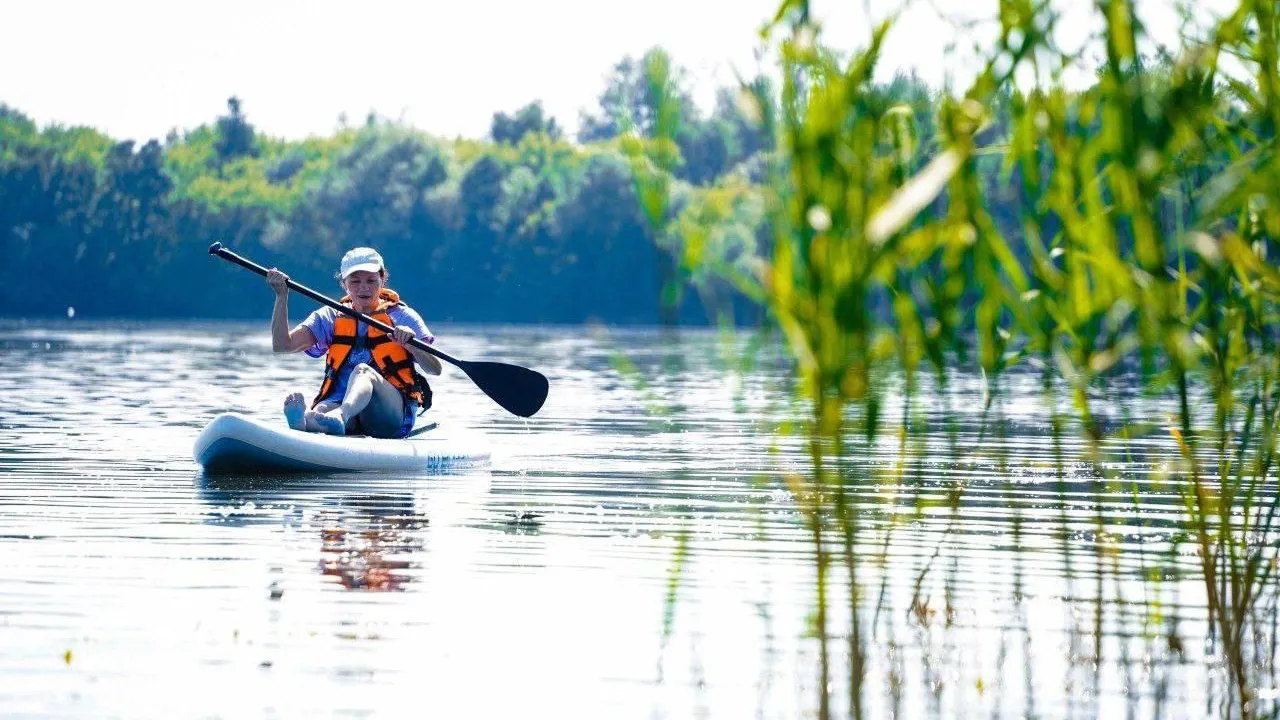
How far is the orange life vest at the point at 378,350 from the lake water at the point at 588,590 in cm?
73

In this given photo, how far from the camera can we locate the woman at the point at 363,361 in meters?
11.7

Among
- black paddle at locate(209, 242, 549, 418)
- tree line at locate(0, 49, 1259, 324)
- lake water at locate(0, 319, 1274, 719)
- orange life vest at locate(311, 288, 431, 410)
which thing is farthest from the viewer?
tree line at locate(0, 49, 1259, 324)

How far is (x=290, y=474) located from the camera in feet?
37.9

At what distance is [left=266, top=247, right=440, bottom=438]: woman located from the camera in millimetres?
11664

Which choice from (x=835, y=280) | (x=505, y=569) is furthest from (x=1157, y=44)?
(x=505, y=569)

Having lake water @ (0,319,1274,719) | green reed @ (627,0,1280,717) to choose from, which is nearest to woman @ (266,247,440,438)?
lake water @ (0,319,1274,719)

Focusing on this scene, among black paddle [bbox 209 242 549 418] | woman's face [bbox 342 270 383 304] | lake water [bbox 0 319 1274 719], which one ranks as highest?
woman's face [bbox 342 270 383 304]

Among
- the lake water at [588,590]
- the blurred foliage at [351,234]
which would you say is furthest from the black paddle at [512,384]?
the blurred foliage at [351,234]

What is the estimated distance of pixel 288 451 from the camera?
11.4 metres

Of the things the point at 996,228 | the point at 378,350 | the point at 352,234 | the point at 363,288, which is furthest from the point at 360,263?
the point at 352,234

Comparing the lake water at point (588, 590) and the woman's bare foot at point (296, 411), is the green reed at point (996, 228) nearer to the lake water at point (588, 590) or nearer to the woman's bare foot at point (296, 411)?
the lake water at point (588, 590)

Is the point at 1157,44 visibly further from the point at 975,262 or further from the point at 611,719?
the point at 611,719

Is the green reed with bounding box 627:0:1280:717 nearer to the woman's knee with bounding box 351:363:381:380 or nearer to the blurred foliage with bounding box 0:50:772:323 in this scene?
the woman's knee with bounding box 351:363:381:380

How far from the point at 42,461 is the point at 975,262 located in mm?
9196
